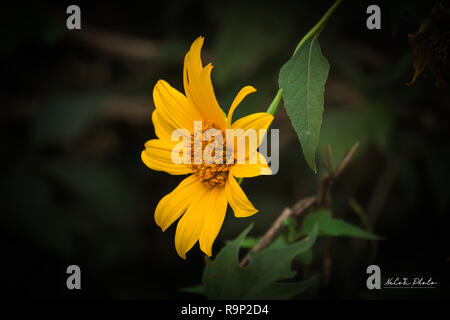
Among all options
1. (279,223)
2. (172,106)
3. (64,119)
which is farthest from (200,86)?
(64,119)

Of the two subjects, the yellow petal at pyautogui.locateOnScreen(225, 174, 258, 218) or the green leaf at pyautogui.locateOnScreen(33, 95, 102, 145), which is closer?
the yellow petal at pyautogui.locateOnScreen(225, 174, 258, 218)

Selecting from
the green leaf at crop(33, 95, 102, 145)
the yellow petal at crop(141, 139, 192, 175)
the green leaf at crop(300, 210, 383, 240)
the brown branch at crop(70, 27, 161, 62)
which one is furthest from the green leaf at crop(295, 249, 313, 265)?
the brown branch at crop(70, 27, 161, 62)

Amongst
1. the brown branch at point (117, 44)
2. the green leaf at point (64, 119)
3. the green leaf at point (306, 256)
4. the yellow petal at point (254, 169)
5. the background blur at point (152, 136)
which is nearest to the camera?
the yellow petal at point (254, 169)

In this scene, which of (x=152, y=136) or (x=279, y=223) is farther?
(x=152, y=136)

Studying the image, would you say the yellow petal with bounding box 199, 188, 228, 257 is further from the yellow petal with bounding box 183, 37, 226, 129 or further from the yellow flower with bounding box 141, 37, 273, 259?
the yellow petal with bounding box 183, 37, 226, 129

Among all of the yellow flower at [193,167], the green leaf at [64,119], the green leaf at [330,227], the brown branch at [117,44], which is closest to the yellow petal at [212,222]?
the yellow flower at [193,167]

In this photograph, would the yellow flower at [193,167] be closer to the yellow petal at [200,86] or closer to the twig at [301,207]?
the yellow petal at [200,86]

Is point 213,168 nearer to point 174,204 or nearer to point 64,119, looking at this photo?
point 174,204
